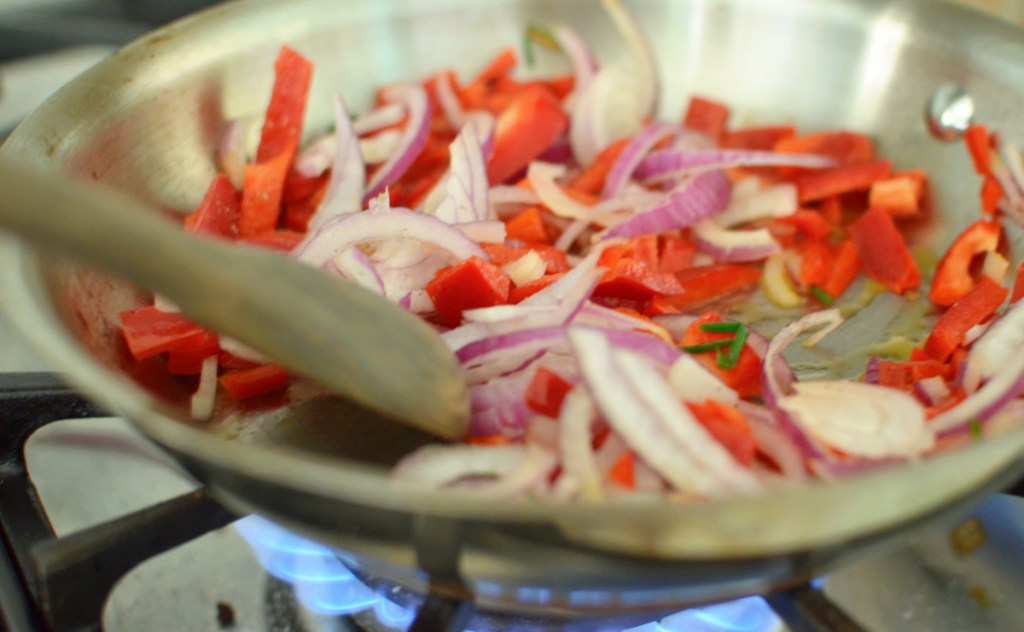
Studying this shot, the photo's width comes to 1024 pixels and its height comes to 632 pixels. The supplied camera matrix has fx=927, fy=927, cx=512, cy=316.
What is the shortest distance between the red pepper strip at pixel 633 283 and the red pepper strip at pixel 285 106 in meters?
0.48

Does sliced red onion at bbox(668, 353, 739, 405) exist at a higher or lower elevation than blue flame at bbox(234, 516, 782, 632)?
higher

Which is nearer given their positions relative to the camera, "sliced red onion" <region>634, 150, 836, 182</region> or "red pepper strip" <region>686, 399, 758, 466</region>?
"red pepper strip" <region>686, 399, 758, 466</region>

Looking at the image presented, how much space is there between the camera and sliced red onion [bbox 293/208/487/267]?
1013 millimetres

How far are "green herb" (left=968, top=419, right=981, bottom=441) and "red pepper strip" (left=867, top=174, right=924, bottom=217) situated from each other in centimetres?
52

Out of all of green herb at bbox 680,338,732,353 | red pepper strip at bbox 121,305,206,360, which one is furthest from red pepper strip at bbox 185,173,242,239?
green herb at bbox 680,338,732,353

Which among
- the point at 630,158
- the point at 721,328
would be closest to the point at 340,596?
the point at 721,328

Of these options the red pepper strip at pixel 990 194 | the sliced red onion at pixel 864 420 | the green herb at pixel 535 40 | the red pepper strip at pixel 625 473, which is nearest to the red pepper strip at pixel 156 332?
the red pepper strip at pixel 625 473

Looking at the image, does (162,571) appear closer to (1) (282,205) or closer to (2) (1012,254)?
A: (1) (282,205)

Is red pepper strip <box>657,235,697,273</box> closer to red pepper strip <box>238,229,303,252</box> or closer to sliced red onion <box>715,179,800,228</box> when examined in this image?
sliced red onion <box>715,179,800,228</box>

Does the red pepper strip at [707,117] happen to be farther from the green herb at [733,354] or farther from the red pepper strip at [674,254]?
the green herb at [733,354]

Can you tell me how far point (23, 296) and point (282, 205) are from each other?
0.56m

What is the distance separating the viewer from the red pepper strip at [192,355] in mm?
1005

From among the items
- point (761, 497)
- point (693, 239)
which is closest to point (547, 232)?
point (693, 239)

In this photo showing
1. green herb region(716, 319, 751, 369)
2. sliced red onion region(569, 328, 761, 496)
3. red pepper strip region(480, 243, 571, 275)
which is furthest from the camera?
red pepper strip region(480, 243, 571, 275)
